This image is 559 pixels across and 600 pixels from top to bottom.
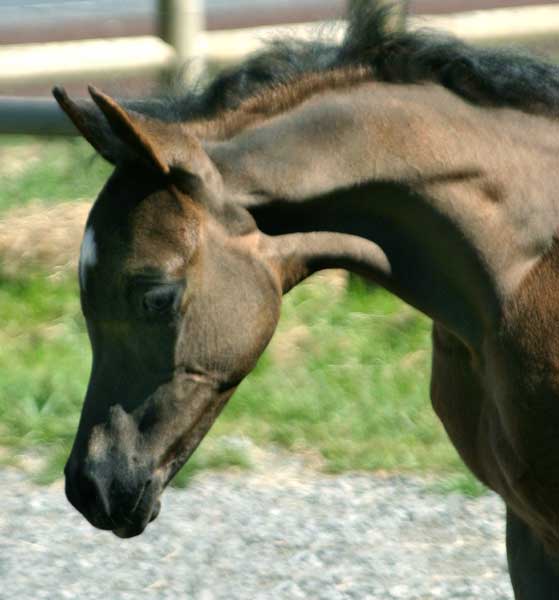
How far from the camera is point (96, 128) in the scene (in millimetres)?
3021

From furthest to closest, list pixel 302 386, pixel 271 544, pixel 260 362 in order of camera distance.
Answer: pixel 260 362, pixel 302 386, pixel 271 544

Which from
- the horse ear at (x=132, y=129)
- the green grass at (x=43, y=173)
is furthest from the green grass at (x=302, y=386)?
the horse ear at (x=132, y=129)

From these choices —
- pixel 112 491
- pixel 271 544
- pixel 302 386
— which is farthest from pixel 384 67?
pixel 302 386

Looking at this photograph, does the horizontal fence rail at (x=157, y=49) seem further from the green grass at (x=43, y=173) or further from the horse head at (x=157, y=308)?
the horse head at (x=157, y=308)

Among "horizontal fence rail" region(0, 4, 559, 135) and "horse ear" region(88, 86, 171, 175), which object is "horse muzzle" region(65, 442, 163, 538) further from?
"horizontal fence rail" region(0, 4, 559, 135)

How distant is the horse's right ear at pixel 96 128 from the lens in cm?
301

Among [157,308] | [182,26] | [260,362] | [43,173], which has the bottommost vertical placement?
[43,173]

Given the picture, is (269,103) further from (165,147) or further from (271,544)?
(271,544)

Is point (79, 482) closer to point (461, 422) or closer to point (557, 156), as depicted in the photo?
point (461, 422)

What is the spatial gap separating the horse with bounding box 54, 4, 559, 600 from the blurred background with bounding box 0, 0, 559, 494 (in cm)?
205

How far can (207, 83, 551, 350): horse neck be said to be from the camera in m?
3.06

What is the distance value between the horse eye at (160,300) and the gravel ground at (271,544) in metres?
1.78

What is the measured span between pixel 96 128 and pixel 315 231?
0.49 m

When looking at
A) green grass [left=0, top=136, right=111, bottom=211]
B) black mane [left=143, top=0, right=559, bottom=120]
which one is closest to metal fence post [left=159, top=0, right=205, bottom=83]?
green grass [left=0, top=136, right=111, bottom=211]
